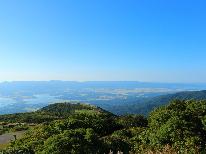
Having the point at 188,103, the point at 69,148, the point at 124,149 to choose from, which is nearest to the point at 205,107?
the point at 188,103

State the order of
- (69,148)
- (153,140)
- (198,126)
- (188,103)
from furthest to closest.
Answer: (188,103) < (198,126) < (153,140) < (69,148)

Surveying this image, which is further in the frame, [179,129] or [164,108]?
[164,108]

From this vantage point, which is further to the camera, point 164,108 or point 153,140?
point 164,108

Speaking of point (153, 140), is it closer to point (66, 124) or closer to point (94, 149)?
point (94, 149)

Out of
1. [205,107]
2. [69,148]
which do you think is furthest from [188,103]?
[69,148]

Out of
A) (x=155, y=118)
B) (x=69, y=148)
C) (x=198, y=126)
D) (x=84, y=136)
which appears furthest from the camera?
(x=155, y=118)

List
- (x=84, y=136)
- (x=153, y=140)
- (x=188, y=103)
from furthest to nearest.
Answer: (x=188, y=103) → (x=153, y=140) → (x=84, y=136)

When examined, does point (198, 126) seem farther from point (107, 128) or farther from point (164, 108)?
point (107, 128)

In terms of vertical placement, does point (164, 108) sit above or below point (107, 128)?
above

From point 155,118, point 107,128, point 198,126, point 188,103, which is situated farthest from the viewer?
point 107,128
